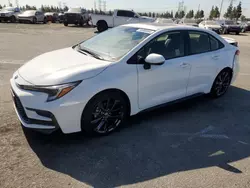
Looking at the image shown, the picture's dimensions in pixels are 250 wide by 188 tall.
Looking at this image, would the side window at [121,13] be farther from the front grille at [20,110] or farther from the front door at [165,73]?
the front grille at [20,110]

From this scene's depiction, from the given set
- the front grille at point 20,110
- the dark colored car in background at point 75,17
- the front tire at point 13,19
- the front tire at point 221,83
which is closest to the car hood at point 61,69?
the front grille at point 20,110

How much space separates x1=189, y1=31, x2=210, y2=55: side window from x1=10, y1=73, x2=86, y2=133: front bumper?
95.6 inches

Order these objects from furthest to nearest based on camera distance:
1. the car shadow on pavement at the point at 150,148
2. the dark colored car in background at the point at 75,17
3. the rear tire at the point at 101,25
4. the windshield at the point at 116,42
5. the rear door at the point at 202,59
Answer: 1. the dark colored car in background at the point at 75,17
2. the rear tire at the point at 101,25
3. the rear door at the point at 202,59
4. the windshield at the point at 116,42
5. the car shadow on pavement at the point at 150,148

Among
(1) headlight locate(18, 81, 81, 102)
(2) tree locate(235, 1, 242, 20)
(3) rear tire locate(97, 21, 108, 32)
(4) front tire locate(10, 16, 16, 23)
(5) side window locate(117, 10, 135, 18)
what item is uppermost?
(1) headlight locate(18, 81, 81, 102)

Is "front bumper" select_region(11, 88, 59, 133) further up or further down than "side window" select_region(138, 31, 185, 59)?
further down

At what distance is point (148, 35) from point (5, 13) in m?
31.2

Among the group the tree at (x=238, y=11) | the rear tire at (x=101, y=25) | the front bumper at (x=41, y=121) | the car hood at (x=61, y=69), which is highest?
the car hood at (x=61, y=69)

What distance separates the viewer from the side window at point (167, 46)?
4.05m

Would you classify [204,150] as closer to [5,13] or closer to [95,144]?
[95,144]

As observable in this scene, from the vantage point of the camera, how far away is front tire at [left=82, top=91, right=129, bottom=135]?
345cm

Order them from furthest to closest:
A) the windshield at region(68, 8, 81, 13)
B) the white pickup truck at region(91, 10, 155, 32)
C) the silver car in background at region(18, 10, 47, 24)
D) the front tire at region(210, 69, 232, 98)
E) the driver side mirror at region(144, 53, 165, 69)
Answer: the silver car in background at region(18, 10, 47, 24) < the windshield at region(68, 8, 81, 13) < the white pickup truck at region(91, 10, 155, 32) < the front tire at region(210, 69, 232, 98) < the driver side mirror at region(144, 53, 165, 69)

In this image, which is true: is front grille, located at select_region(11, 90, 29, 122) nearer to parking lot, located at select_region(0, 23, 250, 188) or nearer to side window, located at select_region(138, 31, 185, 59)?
Answer: parking lot, located at select_region(0, 23, 250, 188)

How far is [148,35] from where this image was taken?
4.14m

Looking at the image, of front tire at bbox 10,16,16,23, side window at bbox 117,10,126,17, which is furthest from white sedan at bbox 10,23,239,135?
front tire at bbox 10,16,16,23
